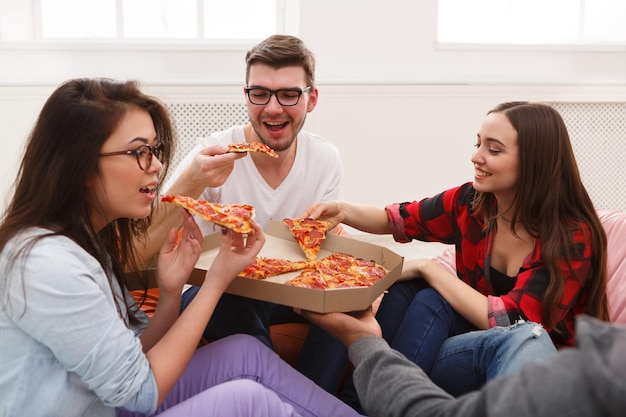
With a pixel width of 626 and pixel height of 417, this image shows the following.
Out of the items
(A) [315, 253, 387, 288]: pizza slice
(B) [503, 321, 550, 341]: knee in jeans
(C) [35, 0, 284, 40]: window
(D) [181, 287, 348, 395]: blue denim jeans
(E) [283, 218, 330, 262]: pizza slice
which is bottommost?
(D) [181, 287, 348, 395]: blue denim jeans

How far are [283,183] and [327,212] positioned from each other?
0.25 m

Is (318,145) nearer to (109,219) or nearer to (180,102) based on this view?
(109,219)

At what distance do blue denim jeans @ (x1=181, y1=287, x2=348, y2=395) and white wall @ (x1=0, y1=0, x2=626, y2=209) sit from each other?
2709 mm

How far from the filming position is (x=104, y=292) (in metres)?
1.32

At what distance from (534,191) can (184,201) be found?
100 centimetres

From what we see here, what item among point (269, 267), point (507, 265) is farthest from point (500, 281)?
point (269, 267)

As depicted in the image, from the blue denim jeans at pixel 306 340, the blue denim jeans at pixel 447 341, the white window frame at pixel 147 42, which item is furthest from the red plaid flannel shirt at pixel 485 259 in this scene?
the white window frame at pixel 147 42

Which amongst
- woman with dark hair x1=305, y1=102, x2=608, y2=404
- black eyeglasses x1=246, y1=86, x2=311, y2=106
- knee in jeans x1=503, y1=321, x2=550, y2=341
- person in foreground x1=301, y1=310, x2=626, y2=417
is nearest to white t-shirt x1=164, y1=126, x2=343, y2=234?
black eyeglasses x1=246, y1=86, x2=311, y2=106

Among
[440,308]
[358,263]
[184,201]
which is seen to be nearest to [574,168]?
[440,308]

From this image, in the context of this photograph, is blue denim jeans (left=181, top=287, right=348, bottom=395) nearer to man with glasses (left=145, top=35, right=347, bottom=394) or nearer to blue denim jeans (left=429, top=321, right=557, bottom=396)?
man with glasses (left=145, top=35, right=347, bottom=394)

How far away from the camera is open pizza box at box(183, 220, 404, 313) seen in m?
1.53

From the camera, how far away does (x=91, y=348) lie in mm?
1190

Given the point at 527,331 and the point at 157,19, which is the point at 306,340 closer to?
the point at 527,331

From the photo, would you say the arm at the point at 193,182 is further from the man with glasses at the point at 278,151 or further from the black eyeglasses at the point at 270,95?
the black eyeglasses at the point at 270,95
